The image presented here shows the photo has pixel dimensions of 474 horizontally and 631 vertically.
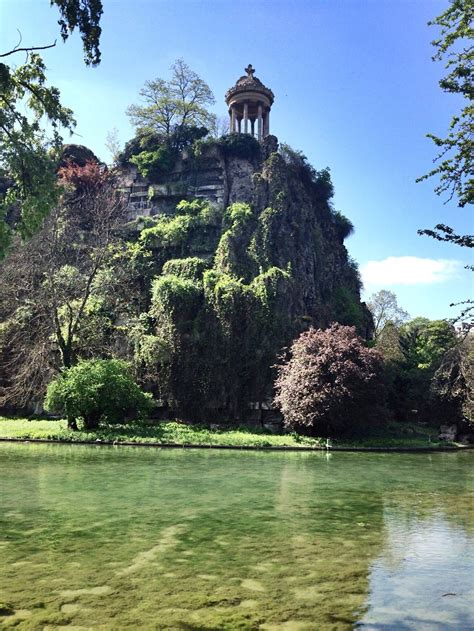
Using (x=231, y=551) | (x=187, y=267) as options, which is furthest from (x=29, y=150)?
(x=187, y=267)

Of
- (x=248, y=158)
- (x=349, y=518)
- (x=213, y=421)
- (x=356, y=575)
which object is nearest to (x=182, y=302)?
(x=213, y=421)

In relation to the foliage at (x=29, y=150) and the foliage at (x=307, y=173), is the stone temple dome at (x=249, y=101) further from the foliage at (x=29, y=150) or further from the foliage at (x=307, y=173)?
the foliage at (x=29, y=150)

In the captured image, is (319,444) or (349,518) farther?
(319,444)

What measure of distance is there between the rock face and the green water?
21226 millimetres

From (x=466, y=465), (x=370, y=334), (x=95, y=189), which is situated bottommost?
(x=466, y=465)

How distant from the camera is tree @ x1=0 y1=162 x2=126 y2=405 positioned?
1192 inches

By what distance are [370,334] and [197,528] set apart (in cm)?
3380

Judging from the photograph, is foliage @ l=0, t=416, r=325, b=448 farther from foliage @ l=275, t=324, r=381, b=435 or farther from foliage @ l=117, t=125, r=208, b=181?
foliage @ l=117, t=125, r=208, b=181

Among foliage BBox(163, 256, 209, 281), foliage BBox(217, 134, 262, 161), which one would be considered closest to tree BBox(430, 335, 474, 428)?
foliage BBox(163, 256, 209, 281)

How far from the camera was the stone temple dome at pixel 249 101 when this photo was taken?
45062mm

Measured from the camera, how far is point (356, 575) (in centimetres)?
698

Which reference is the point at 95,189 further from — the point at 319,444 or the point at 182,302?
the point at 319,444

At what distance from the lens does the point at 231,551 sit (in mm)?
7980

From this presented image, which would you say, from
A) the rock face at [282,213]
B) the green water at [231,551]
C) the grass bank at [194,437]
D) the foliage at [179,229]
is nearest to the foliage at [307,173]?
the rock face at [282,213]
